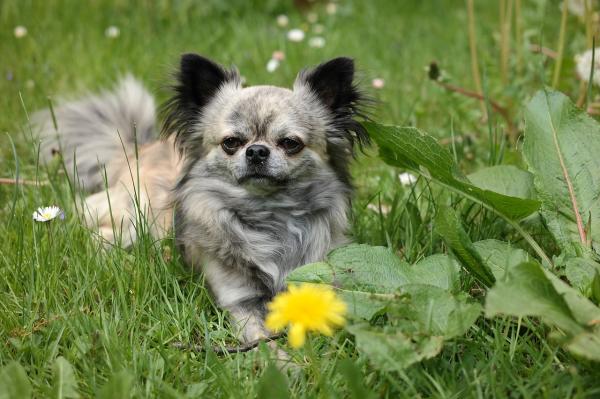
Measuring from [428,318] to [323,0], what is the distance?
5.32 meters

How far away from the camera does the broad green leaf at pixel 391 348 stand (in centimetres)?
188

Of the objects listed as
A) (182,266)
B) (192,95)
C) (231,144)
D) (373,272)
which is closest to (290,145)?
(231,144)

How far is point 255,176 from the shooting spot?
2.75m

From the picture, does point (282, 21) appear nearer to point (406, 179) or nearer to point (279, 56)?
point (279, 56)

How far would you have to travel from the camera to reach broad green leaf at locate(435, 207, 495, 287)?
2213mm

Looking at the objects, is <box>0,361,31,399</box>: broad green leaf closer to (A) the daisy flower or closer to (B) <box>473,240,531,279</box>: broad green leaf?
(B) <box>473,240,531,279</box>: broad green leaf

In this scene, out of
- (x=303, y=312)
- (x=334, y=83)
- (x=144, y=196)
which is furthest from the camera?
(x=144, y=196)

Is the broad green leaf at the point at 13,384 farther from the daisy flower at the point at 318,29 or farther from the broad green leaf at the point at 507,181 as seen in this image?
the daisy flower at the point at 318,29

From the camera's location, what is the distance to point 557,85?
3551 millimetres

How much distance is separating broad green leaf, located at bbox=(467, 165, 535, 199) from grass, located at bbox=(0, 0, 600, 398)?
16cm

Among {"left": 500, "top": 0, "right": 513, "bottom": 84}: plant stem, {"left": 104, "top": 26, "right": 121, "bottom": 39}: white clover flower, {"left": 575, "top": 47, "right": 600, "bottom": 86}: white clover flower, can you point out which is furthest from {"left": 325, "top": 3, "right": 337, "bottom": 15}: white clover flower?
{"left": 575, "top": 47, "right": 600, "bottom": 86}: white clover flower

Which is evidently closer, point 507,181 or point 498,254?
point 498,254

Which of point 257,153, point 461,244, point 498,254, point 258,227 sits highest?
point 257,153

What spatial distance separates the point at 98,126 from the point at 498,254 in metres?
2.51
